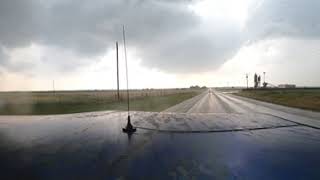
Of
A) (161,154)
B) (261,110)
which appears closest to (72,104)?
(261,110)

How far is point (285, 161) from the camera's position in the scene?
23.0ft

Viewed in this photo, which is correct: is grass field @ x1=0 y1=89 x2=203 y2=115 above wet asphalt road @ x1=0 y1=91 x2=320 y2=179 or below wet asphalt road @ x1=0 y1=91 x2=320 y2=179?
below

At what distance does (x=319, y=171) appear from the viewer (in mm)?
6207

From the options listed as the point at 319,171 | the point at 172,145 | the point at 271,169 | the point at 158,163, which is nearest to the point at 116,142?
the point at 172,145

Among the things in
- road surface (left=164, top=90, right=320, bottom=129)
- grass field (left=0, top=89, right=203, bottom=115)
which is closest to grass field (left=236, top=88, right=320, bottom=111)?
road surface (left=164, top=90, right=320, bottom=129)

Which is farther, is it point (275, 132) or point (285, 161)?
point (275, 132)

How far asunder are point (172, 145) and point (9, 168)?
4473mm

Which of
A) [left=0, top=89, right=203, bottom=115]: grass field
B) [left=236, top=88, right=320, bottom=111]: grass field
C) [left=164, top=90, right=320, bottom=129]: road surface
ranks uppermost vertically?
[left=0, top=89, right=203, bottom=115]: grass field

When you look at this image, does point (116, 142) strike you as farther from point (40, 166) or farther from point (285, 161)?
point (285, 161)

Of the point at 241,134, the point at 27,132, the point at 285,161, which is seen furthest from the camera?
the point at 27,132

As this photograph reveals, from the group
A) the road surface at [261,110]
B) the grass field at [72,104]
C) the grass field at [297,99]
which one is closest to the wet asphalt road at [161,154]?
the road surface at [261,110]

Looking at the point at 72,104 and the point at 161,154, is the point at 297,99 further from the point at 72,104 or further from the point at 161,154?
the point at 161,154

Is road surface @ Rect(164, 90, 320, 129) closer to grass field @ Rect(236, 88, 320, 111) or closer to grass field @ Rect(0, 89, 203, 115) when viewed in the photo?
grass field @ Rect(0, 89, 203, 115)

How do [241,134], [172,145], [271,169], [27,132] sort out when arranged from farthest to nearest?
[27,132], [241,134], [172,145], [271,169]
